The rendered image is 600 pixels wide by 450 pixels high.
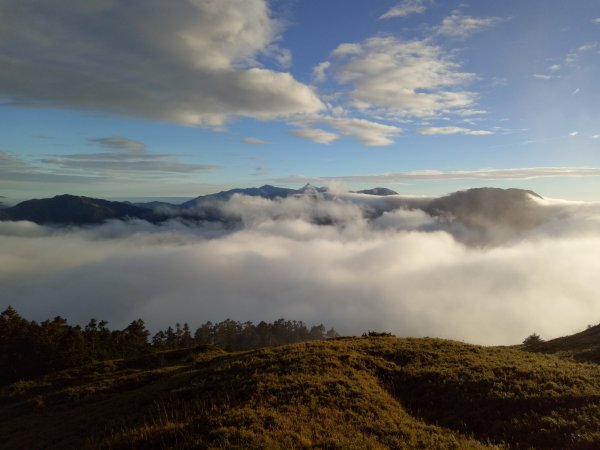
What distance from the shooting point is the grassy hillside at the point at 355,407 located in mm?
14258

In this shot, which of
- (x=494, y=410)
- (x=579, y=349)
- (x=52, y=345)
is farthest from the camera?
(x=52, y=345)

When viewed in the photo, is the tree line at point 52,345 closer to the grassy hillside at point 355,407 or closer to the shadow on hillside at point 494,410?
the grassy hillside at point 355,407

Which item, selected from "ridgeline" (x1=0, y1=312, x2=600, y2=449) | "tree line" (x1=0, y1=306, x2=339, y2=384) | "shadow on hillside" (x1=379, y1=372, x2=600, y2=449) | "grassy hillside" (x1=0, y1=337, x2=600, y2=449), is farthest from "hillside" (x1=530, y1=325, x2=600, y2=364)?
"tree line" (x1=0, y1=306, x2=339, y2=384)

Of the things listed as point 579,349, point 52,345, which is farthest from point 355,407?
point 52,345

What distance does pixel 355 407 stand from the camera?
59.6 ft

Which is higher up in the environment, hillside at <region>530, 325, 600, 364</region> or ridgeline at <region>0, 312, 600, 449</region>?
ridgeline at <region>0, 312, 600, 449</region>

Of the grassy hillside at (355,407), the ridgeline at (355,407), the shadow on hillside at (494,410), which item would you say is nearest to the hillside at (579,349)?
the ridgeline at (355,407)

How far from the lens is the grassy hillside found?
1426 centimetres

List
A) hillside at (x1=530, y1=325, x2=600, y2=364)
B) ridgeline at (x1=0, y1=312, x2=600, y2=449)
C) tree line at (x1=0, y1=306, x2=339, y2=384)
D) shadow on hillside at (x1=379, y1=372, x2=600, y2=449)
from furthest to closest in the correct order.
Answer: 1. tree line at (x1=0, y1=306, x2=339, y2=384)
2. hillside at (x1=530, y1=325, x2=600, y2=364)
3. shadow on hillside at (x1=379, y1=372, x2=600, y2=449)
4. ridgeline at (x1=0, y1=312, x2=600, y2=449)

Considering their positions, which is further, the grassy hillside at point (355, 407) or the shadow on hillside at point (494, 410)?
the shadow on hillside at point (494, 410)

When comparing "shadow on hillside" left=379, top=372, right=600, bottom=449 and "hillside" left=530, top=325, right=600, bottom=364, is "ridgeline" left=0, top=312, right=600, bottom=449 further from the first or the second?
"hillside" left=530, top=325, right=600, bottom=364

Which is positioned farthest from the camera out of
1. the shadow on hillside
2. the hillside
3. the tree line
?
the tree line

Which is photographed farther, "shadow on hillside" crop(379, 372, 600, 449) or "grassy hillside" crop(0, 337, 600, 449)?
"shadow on hillside" crop(379, 372, 600, 449)

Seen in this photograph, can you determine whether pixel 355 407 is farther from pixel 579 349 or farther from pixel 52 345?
pixel 52 345
